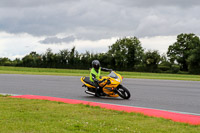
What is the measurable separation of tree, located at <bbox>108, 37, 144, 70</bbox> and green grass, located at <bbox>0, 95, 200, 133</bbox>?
210 ft

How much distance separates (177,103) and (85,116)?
4759mm

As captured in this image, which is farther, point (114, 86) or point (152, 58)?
point (152, 58)

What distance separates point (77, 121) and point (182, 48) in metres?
76.3

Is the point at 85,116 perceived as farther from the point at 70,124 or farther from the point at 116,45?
the point at 116,45

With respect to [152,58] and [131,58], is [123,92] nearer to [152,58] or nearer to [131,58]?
[152,58]

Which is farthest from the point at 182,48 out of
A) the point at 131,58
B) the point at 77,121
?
the point at 77,121

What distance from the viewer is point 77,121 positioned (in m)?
6.48

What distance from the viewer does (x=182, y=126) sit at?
6.44 m

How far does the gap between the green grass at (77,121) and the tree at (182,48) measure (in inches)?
2826

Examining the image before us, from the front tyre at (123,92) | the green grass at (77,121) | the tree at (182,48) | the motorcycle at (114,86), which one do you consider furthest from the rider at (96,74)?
the tree at (182,48)

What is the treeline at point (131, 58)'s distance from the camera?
63.2 m

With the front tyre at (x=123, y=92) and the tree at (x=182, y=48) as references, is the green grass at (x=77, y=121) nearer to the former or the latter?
the front tyre at (x=123, y=92)

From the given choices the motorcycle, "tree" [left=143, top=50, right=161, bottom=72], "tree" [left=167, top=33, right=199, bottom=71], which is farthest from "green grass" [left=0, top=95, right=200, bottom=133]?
"tree" [left=167, top=33, right=199, bottom=71]

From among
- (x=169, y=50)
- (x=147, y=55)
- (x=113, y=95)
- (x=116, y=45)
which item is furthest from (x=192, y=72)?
(x=113, y=95)
